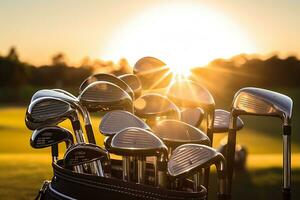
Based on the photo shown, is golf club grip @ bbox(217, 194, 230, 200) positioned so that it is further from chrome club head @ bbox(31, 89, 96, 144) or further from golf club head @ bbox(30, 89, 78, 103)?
Result: golf club head @ bbox(30, 89, 78, 103)

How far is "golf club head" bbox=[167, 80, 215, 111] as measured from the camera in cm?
217

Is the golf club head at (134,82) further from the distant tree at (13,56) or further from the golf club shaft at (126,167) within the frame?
the distant tree at (13,56)

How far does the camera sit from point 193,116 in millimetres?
2377

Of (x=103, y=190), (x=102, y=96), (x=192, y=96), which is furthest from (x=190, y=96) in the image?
(x=103, y=190)

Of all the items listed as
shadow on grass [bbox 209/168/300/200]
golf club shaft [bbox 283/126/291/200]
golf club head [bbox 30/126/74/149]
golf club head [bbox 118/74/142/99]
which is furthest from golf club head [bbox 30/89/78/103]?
shadow on grass [bbox 209/168/300/200]

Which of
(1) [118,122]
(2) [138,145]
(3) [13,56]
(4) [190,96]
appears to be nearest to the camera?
(2) [138,145]

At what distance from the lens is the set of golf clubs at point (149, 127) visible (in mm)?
1632

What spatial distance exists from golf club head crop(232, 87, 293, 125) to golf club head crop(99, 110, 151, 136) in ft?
1.49

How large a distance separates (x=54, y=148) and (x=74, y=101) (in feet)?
0.92

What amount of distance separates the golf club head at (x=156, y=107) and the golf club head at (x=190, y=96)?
0.03 m

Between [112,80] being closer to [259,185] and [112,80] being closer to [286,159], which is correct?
[286,159]

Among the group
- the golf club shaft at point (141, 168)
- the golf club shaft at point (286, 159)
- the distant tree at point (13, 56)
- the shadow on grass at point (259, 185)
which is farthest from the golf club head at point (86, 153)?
the distant tree at point (13, 56)

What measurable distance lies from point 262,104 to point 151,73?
0.58 m

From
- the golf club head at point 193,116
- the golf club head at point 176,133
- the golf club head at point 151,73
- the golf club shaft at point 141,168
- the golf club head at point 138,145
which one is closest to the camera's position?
the golf club head at point 138,145
